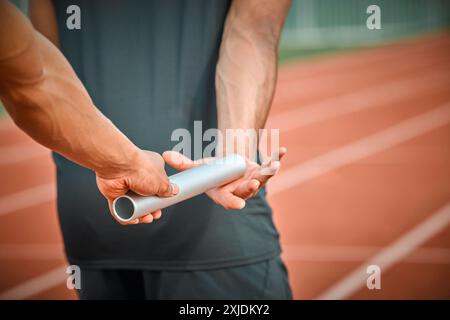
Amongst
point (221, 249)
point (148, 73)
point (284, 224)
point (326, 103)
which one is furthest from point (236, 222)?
point (326, 103)

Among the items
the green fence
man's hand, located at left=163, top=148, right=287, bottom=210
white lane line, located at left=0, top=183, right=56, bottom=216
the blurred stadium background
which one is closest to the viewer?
man's hand, located at left=163, top=148, right=287, bottom=210

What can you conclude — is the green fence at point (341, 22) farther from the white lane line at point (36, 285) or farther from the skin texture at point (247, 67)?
the skin texture at point (247, 67)

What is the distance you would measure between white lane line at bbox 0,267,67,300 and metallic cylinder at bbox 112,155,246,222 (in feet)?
9.75

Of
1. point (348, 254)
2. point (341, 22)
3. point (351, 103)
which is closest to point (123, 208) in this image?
point (348, 254)

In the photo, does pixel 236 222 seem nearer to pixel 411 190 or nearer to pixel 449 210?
pixel 449 210

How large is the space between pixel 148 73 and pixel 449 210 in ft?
13.9

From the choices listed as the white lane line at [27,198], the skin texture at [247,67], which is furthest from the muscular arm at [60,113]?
the white lane line at [27,198]

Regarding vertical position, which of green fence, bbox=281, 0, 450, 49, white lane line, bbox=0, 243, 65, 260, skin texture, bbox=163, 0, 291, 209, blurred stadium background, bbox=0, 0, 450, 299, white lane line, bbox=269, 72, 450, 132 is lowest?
white lane line, bbox=269, 72, 450, 132

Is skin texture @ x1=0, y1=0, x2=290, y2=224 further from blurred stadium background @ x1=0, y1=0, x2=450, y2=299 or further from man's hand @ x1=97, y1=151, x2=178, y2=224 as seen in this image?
blurred stadium background @ x1=0, y1=0, x2=450, y2=299

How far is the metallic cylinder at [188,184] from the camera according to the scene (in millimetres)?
1450

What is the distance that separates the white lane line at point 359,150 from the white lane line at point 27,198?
1.92 meters

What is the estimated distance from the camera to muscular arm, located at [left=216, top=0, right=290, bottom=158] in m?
1.90

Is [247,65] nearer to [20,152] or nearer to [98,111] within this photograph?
[98,111]

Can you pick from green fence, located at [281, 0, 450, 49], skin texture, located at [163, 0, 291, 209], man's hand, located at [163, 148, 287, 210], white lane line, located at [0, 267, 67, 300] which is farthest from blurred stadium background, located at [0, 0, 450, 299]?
green fence, located at [281, 0, 450, 49]
